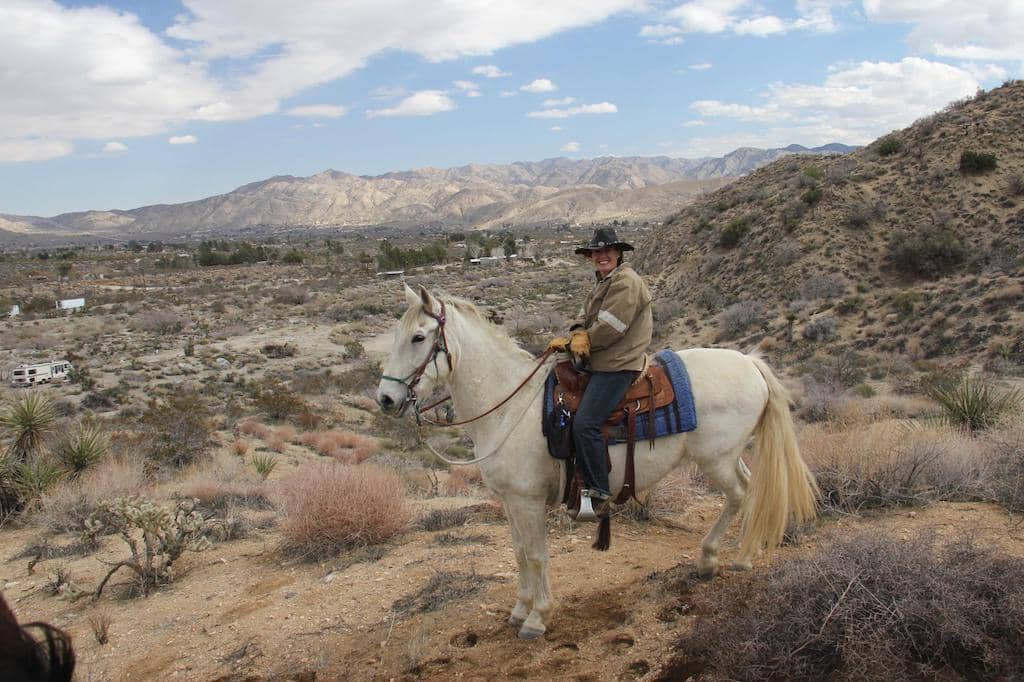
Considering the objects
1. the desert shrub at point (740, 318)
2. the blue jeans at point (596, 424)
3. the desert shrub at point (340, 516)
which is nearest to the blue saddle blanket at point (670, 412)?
the blue jeans at point (596, 424)

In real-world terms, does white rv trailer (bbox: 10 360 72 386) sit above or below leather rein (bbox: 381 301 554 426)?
below

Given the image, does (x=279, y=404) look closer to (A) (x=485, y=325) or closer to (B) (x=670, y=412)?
(A) (x=485, y=325)

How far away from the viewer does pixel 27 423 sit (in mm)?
10328

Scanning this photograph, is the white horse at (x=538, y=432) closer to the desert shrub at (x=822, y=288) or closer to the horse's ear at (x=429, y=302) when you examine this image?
the horse's ear at (x=429, y=302)

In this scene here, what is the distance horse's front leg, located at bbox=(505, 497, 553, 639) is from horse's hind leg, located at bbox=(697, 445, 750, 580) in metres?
1.40

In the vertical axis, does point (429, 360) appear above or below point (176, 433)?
above

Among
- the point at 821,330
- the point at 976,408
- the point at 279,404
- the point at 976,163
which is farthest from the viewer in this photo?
the point at 976,163

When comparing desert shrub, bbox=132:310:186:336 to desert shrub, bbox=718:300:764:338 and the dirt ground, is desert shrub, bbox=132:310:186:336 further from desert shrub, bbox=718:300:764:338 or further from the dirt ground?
the dirt ground

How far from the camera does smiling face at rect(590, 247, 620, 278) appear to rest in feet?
15.3

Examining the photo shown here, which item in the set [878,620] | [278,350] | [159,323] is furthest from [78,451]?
[159,323]

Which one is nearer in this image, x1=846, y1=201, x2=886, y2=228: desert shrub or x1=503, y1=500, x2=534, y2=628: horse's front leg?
x1=503, y1=500, x2=534, y2=628: horse's front leg

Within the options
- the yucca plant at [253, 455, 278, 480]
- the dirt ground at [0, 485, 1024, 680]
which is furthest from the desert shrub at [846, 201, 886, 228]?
the yucca plant at [253, 455, 278, 480]

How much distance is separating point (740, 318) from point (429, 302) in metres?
23.6

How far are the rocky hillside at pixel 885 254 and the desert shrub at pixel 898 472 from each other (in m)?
10.5
